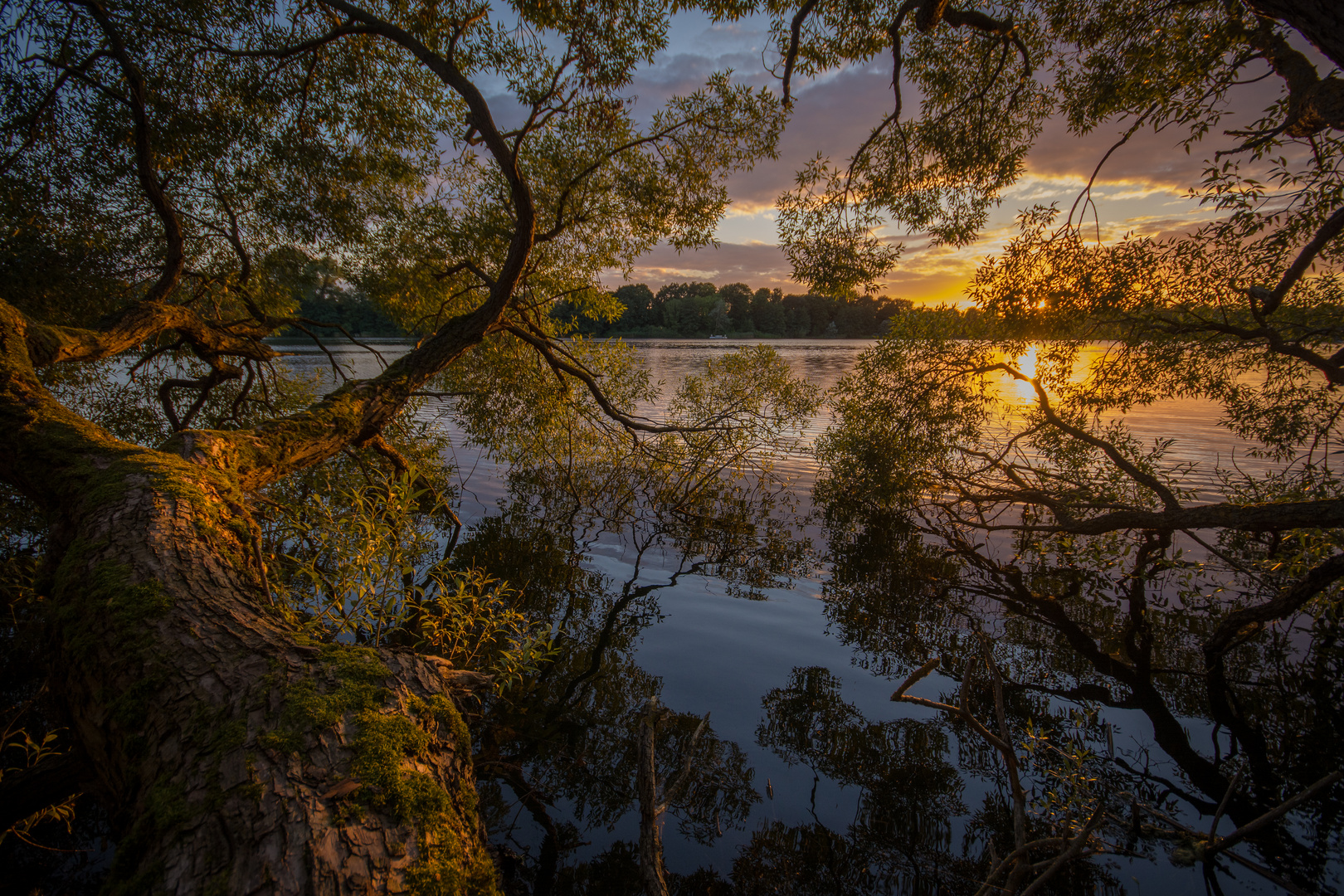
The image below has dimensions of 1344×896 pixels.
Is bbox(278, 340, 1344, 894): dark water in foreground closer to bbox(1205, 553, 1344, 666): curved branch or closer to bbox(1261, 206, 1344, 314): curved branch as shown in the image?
bbox(1205, 553, 1344, 666): curved branch

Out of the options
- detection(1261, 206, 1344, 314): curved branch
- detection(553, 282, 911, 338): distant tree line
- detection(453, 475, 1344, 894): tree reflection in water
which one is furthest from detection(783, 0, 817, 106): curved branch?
detection(553, 282, 911, 338): distant tree line

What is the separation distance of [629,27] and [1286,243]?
28.2 ft

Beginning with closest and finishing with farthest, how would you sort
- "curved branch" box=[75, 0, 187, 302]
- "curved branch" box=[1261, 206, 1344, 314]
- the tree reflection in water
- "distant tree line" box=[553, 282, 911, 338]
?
the tree reflection in water → "curved branch" box=[1261, 206, 1344, 314] → "curved branch" box=[75, 0, 187, 302] → "distant tree line" box=[553, 282, 911, 338]

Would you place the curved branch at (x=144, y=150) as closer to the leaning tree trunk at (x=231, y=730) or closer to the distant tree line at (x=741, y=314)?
the leaning tree trunk at (x=231, y=730)

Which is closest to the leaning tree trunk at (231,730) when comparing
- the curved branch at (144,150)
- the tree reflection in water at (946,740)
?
the tree reflection in water at (946,740)

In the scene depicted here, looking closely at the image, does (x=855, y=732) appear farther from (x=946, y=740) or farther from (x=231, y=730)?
(x=231, y=730)

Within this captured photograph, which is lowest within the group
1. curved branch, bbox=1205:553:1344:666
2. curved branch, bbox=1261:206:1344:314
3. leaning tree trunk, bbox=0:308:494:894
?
curved branch, bbox=1205:553:1344:666

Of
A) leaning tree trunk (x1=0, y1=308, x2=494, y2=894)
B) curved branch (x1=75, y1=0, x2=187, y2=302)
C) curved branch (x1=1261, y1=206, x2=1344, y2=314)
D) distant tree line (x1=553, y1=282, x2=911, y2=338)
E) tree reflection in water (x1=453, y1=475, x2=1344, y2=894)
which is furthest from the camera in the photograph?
distant tree line (x1=553, y1=282, x2=911, y2=338)

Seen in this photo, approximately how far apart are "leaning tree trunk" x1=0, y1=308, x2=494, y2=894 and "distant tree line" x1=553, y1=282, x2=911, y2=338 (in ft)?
252

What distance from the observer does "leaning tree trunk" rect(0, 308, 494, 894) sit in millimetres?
1340

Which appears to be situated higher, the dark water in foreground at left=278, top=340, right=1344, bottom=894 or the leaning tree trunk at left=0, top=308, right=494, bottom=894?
the leaning tree trunk at left=0, top=308, right=494, bottom=894

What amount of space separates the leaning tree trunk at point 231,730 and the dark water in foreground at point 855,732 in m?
2.76

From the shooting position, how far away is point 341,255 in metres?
9.68

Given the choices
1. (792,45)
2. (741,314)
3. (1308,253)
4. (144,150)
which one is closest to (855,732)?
(1308,253)
